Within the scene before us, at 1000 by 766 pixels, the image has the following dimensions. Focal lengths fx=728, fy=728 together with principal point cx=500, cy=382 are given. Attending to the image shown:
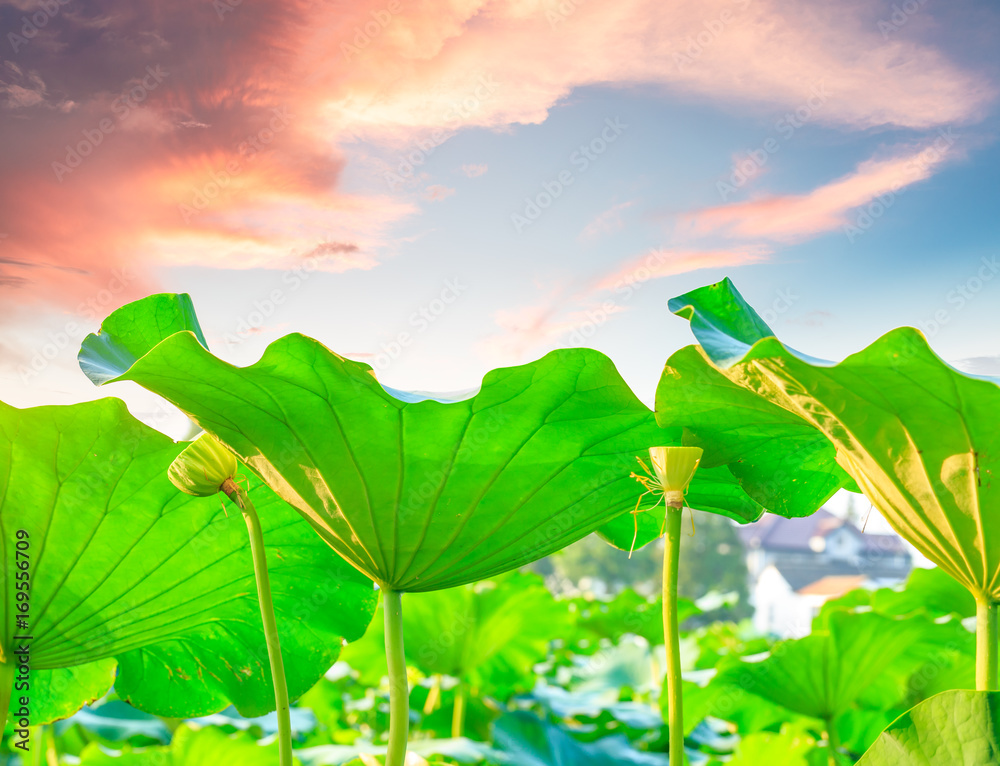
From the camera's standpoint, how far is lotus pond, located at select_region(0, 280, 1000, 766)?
33cm

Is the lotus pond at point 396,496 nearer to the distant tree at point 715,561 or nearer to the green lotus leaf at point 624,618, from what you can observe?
the green lotus leaf at point 624,618

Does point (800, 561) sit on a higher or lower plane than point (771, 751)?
lower

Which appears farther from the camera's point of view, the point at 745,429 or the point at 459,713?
the point at 459,713

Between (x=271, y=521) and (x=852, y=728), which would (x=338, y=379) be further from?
(x=852, y=728)

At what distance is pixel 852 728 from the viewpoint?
3.31 ft

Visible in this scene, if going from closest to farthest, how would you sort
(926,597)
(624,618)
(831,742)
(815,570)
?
(831,742) < (926,597) < (624,618) < (815,570)

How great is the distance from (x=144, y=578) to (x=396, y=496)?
234mm

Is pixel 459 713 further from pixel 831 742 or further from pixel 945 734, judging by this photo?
pixel 945 734

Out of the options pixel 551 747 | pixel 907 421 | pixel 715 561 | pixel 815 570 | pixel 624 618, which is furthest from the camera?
pixel 815 570

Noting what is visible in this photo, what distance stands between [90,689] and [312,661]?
204mm

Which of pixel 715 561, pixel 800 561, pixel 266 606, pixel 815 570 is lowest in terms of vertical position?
pixel 815 570

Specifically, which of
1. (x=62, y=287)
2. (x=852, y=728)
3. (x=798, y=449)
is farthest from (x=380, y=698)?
(x=62, y=287)

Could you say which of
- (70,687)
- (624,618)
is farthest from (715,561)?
(70,687)

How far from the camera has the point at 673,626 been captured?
1.24 feet
